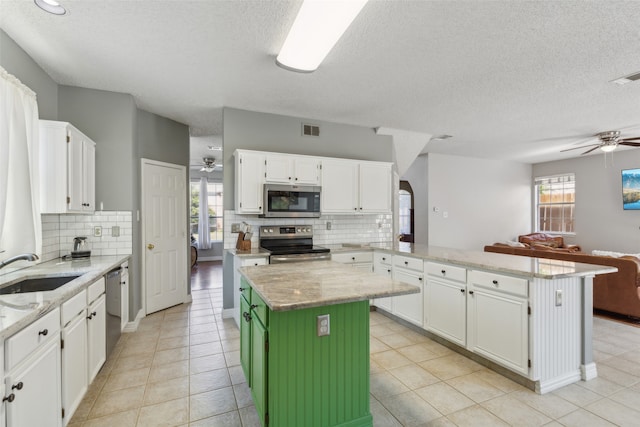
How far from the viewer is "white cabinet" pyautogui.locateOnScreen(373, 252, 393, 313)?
3.90 meters

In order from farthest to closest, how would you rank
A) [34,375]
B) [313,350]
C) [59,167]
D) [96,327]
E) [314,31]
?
[59,167], [96,327], [314,31], [313,350], [34,375]

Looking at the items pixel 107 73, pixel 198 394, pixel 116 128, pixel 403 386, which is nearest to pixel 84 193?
pixel 116 128

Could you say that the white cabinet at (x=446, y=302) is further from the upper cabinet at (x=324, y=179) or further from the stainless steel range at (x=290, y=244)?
the upper cabinet at (x=324, y=179)

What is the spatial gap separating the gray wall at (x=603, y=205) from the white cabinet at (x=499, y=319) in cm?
615

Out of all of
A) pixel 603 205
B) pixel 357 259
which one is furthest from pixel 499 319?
pixel 603 205

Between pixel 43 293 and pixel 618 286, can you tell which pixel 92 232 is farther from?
pixel 618 286

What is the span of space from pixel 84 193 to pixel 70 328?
1666 millimetres

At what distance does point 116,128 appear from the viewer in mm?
3480

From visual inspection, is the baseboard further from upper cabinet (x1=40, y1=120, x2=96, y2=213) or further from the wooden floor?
the wooden floor

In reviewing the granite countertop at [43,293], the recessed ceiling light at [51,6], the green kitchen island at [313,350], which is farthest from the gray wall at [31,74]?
the green kitchen island at [313,350]

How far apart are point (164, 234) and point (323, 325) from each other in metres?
3.52

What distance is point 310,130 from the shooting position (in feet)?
14.7

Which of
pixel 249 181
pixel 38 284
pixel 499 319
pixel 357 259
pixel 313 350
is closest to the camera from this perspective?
pixel 313 350

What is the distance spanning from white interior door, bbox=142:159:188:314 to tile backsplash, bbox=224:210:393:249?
1079 mm
